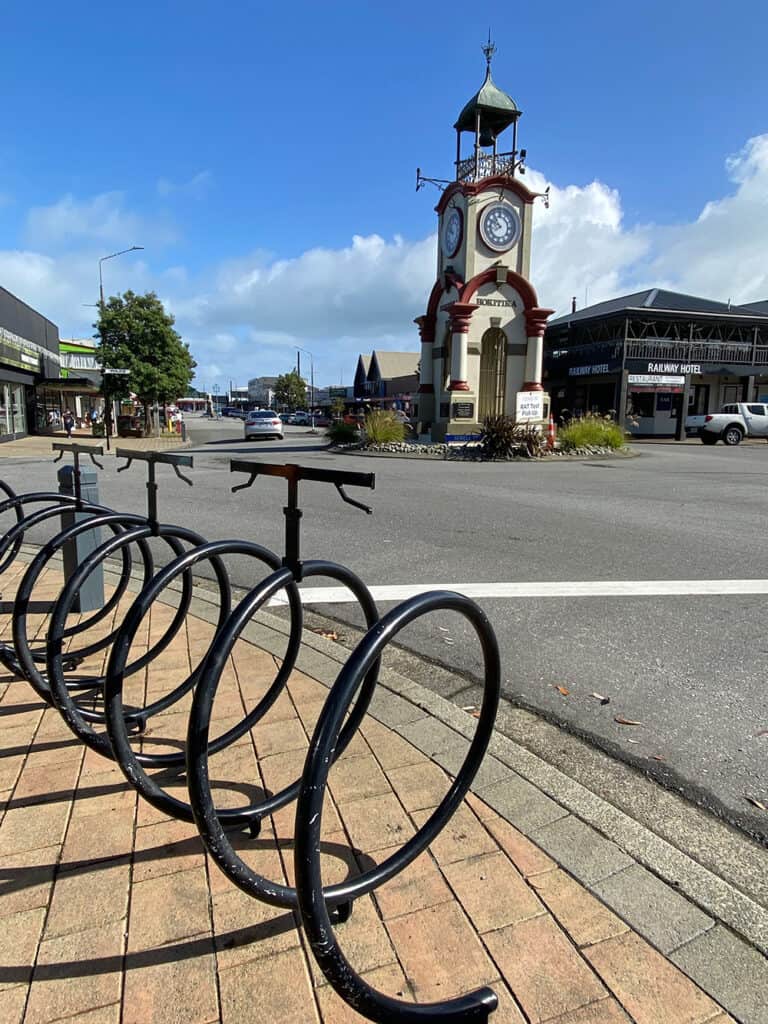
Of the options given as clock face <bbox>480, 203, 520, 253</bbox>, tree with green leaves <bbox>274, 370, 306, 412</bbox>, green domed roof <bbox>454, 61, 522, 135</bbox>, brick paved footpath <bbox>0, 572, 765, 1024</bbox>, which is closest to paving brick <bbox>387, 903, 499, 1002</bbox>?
brick paved footpath <bbox>0, 572, 765, 1024</bbox>

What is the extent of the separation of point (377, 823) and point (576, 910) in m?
0.73

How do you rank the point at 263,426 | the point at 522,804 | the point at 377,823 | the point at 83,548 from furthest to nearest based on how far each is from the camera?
the point at 263,426, the point at 83,548, the point at 522,804, the point at 377,823

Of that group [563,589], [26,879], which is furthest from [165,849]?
[563,589]

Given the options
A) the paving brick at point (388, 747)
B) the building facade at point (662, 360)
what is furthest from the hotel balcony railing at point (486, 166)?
the paving brick at point (388, 747)

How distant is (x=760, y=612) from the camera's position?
4996mm

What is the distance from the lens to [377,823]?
7.85 feet

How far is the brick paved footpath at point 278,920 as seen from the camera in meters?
1.71

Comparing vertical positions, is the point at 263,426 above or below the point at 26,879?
above

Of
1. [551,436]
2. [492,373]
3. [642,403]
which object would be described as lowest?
[551,436]

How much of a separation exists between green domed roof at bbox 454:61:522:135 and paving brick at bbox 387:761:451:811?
2675 cm

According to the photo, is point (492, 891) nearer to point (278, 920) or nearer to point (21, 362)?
point (278, 920)

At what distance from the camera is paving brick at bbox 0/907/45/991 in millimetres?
1768

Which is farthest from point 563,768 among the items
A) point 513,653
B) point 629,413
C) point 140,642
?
point 629,413

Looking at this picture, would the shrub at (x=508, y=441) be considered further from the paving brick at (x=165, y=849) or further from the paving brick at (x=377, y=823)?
the paving brick at (x=165, y=849)
